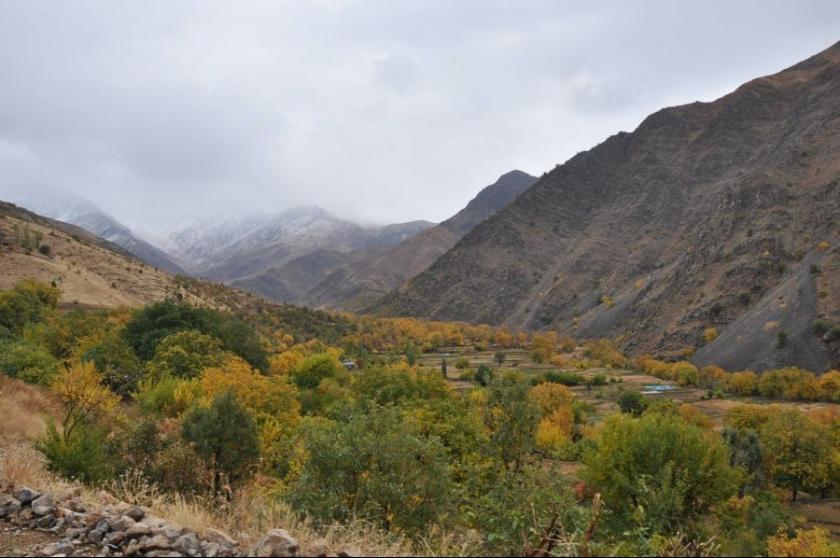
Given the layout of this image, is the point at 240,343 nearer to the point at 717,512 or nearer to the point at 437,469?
the point at 717,512

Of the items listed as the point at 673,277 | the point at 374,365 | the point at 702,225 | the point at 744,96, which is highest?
the point at 744,96

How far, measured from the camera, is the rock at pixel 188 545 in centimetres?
666

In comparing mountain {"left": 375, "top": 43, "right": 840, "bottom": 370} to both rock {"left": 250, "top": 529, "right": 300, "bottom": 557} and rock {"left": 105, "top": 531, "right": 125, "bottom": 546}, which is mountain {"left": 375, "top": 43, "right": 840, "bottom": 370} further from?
rock {"left": 105, "top": 531, "right": 125, "bottom": 546}

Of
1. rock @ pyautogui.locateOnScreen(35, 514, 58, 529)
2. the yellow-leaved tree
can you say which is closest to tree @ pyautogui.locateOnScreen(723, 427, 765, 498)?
the yellow-leaved tree

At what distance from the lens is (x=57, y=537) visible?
25.8 ft

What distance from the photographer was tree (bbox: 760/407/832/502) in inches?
1802

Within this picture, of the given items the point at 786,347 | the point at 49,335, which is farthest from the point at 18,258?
the point at 786,347

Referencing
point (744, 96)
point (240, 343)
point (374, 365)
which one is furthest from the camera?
point (744, 96)

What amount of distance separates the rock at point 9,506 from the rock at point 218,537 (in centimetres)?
381

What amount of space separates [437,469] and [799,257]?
118752mm

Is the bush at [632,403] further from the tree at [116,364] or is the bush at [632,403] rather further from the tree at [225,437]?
the tree at [225,437]

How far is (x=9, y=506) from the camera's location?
874 cm

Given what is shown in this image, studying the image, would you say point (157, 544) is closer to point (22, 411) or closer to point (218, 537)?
point (218, 537)

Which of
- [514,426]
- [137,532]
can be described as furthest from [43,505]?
[514,426]
